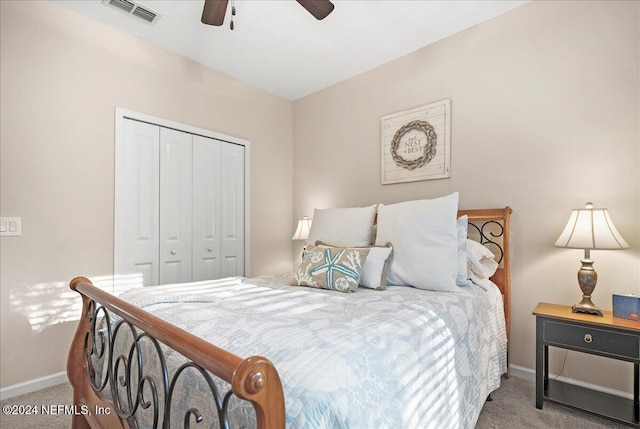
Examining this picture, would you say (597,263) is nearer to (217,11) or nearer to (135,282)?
(217,11)

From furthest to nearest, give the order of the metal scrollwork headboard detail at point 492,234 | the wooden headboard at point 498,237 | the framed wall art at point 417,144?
the framed wall art at point 417,144, the metal scrollwork headboard detail at point 492,234, the wooden headboard at point 498,237

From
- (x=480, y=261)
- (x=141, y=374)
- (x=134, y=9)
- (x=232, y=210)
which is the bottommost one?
(x=141, y=374)

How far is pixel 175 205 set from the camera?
304 centimetres

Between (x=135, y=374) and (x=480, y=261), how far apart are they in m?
2.07

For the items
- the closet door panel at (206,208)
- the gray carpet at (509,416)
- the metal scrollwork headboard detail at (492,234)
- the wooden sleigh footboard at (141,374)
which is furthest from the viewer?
the closet door panel at (206,208)

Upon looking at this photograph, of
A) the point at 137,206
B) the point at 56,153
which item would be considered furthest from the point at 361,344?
the point at 56,153

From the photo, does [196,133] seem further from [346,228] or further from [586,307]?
[586,307]

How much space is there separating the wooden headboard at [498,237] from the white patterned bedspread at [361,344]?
14.7 inches

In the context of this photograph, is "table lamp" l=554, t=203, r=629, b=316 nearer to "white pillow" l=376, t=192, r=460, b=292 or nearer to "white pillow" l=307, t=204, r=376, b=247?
"white pillow" l=376, t=192, r=460, b=292

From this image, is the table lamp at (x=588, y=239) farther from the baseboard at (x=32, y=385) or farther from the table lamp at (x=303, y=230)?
the baseboard at (x=32, y=385)

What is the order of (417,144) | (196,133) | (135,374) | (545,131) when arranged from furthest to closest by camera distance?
(196,133), (417,144), (545,131), (135,374)

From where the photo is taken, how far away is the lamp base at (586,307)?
6.19 ft

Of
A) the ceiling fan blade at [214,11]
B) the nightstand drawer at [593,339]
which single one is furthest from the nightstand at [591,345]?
the ceiling fan blade at [214,11]

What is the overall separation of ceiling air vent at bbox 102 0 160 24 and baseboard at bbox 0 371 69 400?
264 cm
